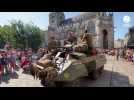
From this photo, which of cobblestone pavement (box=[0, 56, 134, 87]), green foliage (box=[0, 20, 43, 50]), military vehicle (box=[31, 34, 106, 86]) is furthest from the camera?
green foliage (box=[0, 20, 43, 50])

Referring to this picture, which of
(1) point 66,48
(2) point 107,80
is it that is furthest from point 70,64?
(2) point 107,80

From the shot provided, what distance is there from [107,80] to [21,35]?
178 centimetres

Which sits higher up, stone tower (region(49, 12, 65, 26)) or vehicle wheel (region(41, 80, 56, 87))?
stone tower (region(49, 12, 65, 26))

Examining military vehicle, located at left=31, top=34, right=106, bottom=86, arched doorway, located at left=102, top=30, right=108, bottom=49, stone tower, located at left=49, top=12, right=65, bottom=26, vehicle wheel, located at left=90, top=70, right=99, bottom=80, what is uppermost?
stone tower, located at left=49, top=12, right=65, bottom=26

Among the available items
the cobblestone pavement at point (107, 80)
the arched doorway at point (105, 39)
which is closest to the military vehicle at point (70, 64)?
the cobblestone pavement at point (107, 80)

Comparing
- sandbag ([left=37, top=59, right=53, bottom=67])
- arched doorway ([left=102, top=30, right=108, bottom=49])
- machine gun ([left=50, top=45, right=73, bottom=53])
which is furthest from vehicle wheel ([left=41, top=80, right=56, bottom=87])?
arched doorway ([left=102, top=30, right=108, bottom=49])

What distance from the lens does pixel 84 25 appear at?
5312 mm

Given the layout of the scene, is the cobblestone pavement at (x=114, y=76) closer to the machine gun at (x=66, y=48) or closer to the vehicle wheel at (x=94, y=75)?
the vehicle wheel at (x=94, y=75)

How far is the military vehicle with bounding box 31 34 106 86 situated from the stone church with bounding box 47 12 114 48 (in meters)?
Result: 0.17

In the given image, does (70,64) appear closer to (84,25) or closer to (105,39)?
(84,25)

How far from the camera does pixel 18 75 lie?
5.25 metres

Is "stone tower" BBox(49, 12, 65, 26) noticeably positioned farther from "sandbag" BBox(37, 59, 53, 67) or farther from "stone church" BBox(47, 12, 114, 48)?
"sandbag" BBox(37, 59, 53, 67)

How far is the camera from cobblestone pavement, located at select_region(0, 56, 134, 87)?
5.18 metres
